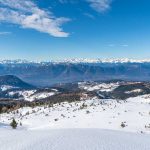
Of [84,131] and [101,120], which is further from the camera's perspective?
[101,120]

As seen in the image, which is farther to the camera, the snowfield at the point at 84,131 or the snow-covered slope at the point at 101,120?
the snow-covered slope at the point at 101,120

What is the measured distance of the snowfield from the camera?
12320 millimetres

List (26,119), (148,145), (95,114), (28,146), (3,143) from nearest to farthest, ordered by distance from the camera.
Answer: (28,146), (3,143), (148,145), (95,114), (26,119)

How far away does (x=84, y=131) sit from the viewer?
17.7 meters

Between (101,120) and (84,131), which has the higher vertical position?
(84,131)

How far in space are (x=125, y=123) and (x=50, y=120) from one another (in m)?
11.5

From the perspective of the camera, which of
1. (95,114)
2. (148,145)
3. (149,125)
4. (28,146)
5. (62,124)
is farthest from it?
(95,114)

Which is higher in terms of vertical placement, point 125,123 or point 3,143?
point 3,143

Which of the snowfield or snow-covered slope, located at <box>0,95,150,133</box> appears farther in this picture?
snow-covered slope, located at <box>0,95,150,133</box>

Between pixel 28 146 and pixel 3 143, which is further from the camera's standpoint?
pixel 3 143

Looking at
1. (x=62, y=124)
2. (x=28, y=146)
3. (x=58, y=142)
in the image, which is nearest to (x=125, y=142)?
(x=58, y=142)

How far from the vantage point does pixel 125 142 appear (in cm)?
1395

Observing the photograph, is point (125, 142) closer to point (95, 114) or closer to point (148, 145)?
point (148, 145)

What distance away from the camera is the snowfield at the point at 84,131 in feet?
40.4
